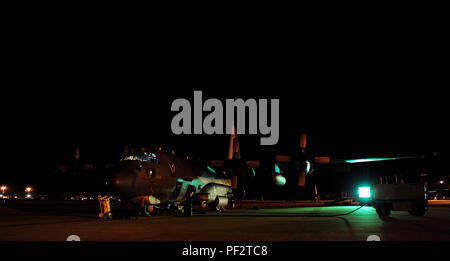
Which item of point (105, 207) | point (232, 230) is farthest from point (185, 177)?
point (232, 230)

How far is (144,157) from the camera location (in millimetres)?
21344

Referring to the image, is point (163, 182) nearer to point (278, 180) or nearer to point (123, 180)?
point (123, 180)

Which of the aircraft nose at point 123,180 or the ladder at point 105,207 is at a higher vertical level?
the aircraft nose at point 123,180

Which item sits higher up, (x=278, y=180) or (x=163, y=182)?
(x=163, y=182)

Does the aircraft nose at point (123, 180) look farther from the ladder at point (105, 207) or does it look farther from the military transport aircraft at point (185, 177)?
the ladder at point (105, 207)

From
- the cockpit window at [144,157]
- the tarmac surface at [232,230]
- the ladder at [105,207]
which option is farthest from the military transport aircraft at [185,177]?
the tarmac surface at [232,230]

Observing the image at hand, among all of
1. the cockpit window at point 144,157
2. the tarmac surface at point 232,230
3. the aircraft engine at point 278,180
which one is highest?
the cockpit window at point 144,157

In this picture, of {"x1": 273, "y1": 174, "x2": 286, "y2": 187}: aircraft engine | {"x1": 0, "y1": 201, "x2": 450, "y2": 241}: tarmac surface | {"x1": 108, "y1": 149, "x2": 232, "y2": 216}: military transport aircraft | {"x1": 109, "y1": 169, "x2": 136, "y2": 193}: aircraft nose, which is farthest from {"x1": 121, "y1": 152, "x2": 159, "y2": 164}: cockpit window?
{"x1": 273, "y1": 174, "x2": 286, "y2": 187}: aircraft engine

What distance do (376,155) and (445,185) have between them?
174 ft

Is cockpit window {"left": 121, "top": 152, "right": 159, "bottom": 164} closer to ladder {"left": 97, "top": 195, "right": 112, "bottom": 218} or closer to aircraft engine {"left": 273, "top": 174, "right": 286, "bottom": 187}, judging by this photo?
ladder {"left": 97, "top": 195, "right": 112, "bottom": 218}

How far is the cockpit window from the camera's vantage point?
21.1 metres

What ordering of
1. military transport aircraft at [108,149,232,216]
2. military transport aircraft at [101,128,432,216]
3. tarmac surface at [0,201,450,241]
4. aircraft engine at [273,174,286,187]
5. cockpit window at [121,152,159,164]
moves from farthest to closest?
aircraft engine at [273,174,286,187] → cockpit window at [121,152,159,164] → military transport aircraft at [101,128,432,216] → military transport aircraft at [108,149,232,216] → tarmac surface at [0,201,450,241]

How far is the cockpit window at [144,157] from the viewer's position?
829 inches
